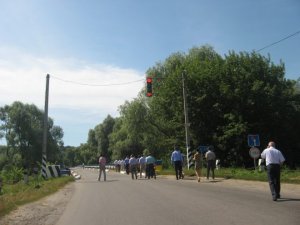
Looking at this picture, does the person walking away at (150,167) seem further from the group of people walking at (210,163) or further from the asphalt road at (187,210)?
the asphalt road at (187,210)

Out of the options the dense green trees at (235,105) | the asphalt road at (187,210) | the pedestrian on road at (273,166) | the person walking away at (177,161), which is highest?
the dense green trees at (235,105)

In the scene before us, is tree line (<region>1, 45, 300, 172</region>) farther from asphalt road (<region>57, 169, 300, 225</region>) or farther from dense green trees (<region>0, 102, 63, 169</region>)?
dense green trees (<region>0, 102, 63, 169</region>)

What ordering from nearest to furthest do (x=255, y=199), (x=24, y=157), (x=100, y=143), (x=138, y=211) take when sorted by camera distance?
(x=138, y=211)
(x=255, y=199)
(x=24, y=157)
(x=100, y=143)

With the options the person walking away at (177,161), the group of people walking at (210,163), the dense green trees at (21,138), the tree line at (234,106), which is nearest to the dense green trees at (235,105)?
the tree line at (234,106)

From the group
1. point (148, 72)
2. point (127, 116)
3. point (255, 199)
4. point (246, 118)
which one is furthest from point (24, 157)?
point (255, 199)

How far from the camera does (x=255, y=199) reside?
13453 mm

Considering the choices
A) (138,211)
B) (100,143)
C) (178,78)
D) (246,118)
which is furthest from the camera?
(100,143)

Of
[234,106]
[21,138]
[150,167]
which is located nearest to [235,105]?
[234,106]

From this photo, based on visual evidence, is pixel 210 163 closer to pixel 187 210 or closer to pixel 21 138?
pixel 187 210

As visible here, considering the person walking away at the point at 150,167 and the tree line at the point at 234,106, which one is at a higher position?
the tree line at the point at 234,106

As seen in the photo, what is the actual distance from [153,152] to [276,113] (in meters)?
24.9

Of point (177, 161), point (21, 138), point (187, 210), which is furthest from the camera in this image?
point (21, 138)

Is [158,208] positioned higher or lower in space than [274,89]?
lower

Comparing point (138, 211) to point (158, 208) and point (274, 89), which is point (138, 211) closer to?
point (158, 208)
